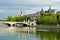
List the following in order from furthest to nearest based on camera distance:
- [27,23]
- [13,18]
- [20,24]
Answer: [13,18] < [20,24] < [27,23]

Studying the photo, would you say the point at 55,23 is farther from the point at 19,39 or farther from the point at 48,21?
the point at 19,39

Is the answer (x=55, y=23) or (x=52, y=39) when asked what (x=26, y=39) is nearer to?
(x=52, y=39)

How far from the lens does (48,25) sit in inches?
849

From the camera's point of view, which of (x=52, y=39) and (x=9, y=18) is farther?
(x=9, y=18)

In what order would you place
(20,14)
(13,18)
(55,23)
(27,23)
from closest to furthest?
1. (55,23)
2. (27,23)
3. (13,18)
4. (20,14)

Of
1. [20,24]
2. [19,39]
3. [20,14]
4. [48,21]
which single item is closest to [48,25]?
[48,21]

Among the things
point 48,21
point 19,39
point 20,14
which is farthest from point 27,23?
point 19,39

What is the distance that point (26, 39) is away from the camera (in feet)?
38.5

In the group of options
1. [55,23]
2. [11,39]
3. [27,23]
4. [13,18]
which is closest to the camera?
[11,39]

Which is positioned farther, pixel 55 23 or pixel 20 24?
pixel 20 24

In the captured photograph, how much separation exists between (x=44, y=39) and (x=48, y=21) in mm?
10251

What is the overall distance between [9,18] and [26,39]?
19.8 metres

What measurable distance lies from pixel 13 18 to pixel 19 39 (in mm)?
19439

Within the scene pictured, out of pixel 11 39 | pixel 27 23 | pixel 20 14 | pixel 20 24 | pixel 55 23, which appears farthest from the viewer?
pixel 20 14
